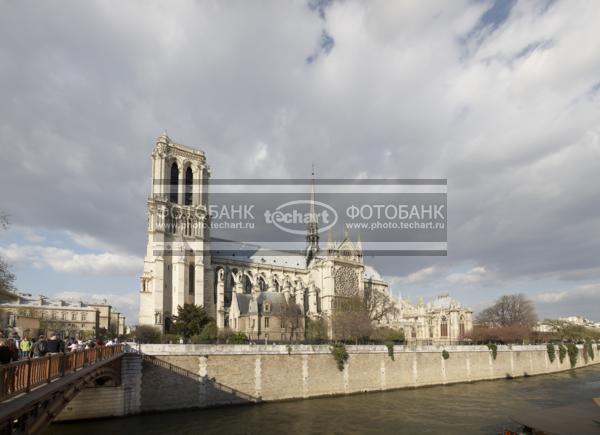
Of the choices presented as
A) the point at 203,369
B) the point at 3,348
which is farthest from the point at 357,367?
the point at 3,348

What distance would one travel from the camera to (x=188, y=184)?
69.2 m

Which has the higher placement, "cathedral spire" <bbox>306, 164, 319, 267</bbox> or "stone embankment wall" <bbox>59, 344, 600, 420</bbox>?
"cathedral spire" <bbox>306, 164, 319, 267</bbox>

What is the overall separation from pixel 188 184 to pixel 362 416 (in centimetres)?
4912

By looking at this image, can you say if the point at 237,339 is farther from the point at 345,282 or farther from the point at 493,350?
the point at 345,282

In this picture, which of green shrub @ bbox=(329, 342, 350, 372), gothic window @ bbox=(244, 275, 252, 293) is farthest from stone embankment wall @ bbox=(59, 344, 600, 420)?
gothic window @ bbox=(244, 275, 252, 293)

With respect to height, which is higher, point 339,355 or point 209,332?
point 209,332

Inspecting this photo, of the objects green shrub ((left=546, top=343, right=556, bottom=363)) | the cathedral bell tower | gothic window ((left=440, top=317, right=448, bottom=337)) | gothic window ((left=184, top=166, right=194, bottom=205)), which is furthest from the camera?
gothic window ((left=440, top=317, right=448, bottom=337))

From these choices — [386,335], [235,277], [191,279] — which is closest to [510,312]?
[386,335]

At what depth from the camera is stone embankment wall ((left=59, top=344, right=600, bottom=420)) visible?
89.3 feet

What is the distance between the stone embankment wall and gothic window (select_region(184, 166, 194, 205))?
39.2 meters

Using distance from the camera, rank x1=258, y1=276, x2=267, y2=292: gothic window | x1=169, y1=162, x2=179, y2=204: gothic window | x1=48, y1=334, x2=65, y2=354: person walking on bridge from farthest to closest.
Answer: x1=258, y1=276, x2=267, y2=292: gothic window
x1=169, y1=162, x2=179, y2=204: gothic window
x1=48, y1=334, x2=65, y2=354: person walking on bridge

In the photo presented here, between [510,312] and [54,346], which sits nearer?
[54,346]

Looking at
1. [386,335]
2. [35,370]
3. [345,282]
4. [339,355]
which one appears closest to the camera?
[35,370]

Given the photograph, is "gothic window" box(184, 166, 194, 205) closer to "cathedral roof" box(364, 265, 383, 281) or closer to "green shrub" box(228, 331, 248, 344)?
"green shrub" box(228, 331, 248, 344)
